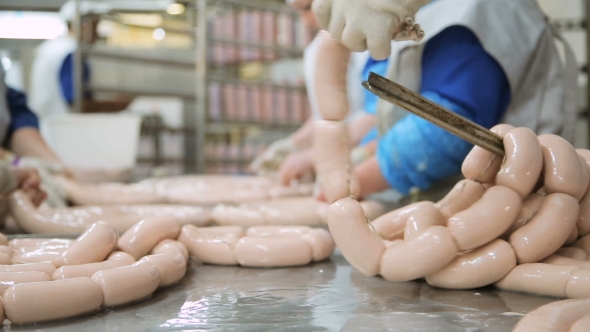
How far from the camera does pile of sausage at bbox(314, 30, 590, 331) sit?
87 cm

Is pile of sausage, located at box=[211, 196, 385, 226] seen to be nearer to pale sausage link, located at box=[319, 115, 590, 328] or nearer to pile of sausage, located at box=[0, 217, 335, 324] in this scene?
pile of sausage, located at box=[0, 217, 335, 324]

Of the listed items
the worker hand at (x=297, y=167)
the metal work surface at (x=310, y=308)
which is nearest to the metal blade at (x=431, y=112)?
the metal work surface at (x=310, y=308)

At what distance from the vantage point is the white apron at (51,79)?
15.1 feet

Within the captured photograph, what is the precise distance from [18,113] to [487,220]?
2.21 meters

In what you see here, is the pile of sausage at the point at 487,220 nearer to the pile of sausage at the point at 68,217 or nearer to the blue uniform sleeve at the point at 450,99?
the blue uniform sleeve at the point at 450,99

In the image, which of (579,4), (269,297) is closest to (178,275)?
(269,297)

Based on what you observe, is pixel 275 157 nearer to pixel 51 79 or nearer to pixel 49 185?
pixel 49 185

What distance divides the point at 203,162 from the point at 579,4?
280 centimetres

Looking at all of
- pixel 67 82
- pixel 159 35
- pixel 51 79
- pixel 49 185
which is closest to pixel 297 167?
pixel 49 185

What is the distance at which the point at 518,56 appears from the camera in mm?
1529

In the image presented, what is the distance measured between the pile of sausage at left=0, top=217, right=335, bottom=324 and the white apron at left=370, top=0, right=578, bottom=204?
0.71 m

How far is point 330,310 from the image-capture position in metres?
0.80

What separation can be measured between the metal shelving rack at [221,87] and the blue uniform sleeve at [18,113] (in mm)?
1700

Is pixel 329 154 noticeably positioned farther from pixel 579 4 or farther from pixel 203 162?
pixel 203 162
